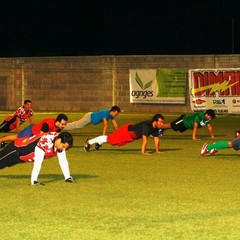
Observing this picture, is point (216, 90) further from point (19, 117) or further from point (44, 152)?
point (44, 152)

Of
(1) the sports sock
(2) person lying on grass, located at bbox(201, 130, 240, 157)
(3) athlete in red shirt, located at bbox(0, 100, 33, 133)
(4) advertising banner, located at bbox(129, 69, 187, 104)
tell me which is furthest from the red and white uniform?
(4) advertising banner, located at bbox(129, 69, 187, 104)

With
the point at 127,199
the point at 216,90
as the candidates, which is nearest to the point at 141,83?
the point at 216,90

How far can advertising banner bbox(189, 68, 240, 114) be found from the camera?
38.6m

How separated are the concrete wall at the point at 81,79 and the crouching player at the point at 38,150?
85.3 feet

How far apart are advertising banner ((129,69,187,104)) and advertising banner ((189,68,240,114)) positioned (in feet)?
Answer: 3.23

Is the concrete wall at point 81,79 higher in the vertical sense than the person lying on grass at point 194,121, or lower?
higher

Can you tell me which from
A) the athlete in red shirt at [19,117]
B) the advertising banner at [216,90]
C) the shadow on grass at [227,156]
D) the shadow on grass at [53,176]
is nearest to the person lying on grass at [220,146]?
the shadow on grass at [227,156]

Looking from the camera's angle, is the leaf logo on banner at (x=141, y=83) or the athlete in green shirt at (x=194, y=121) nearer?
the athlete in green shirt at (x=194, y=121)

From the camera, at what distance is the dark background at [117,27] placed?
177 feet

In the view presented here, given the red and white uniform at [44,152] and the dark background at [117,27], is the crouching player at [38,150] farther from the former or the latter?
the dark background at [117,27]

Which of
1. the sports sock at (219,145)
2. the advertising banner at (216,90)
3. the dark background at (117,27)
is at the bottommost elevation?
the sports sock at (219,145)

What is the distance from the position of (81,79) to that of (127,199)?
1222 inches

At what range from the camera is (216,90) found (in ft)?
128

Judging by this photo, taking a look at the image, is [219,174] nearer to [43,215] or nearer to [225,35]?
[43,215]
